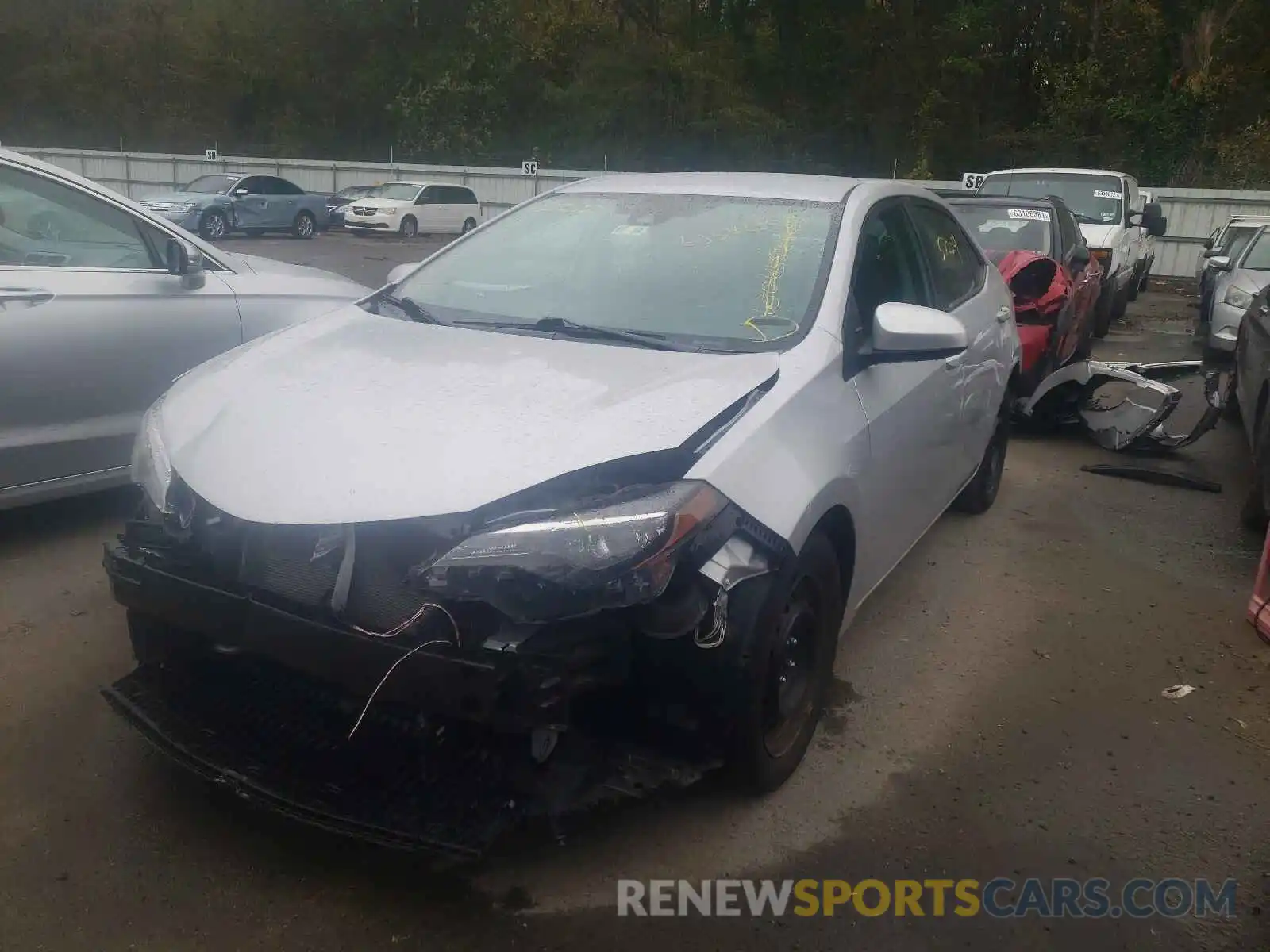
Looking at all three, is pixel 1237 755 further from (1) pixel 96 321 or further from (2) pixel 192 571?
(1) pixel 96 321

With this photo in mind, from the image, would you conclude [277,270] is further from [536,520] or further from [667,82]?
[667,82]

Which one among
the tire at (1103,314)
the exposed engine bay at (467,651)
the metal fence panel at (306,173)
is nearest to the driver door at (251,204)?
the metal fence panel at (306,173)

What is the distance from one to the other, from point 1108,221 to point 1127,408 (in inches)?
251

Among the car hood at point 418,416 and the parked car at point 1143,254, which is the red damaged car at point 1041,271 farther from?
the parked car at point 1143,254

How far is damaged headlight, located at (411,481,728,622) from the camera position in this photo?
2406mm

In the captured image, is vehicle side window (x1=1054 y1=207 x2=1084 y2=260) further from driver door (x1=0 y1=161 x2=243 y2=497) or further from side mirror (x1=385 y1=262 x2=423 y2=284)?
driver door (x1=0 y1=161 x2=243 y2=497)

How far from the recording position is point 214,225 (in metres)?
24.0

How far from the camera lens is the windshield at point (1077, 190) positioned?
13084mm

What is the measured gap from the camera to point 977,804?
3227 mm

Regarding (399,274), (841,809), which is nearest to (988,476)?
(841,809)

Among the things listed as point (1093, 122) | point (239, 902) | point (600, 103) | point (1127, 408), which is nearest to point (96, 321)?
point (239, 902)

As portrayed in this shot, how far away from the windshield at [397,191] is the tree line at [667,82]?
12.0m

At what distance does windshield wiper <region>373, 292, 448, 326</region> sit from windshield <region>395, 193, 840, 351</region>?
0.10 feet

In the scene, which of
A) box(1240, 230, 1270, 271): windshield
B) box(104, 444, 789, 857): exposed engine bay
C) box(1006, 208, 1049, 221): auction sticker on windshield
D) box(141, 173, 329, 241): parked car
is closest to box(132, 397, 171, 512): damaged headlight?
box(104, 444, 789, 857): exposed engine bay
